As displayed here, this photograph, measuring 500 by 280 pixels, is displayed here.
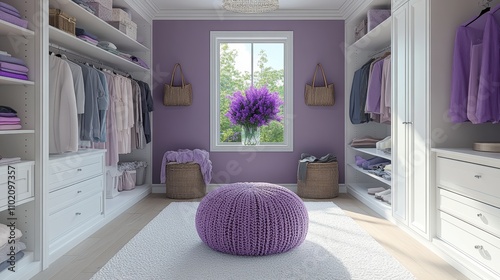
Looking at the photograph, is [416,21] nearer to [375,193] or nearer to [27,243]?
[375,193]

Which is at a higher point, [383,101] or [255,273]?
[383,101]

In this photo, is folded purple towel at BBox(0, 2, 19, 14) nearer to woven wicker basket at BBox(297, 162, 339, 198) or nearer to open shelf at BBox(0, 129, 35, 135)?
open shelf at BBox(0, 129, 35, 135)

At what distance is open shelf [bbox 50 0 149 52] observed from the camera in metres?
3.14

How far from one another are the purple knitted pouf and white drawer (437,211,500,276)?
94cm

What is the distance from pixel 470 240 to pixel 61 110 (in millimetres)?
2884

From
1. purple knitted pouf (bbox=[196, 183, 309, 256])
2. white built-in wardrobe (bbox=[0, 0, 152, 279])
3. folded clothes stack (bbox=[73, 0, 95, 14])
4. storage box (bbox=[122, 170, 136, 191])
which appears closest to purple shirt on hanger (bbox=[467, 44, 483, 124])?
purple knitted pouf (bbox=[196, 183, 309, 256])

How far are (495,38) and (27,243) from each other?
310cm

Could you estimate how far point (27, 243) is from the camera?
2.35 meters

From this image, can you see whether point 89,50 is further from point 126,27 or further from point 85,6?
point 126,27

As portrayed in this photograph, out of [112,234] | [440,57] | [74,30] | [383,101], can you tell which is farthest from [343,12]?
[112,234]

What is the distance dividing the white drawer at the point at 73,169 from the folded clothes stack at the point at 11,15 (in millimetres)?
879

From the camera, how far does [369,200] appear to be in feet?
13.7

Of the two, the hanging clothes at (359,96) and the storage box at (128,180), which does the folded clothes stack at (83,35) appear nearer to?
the storage box at (128,180)

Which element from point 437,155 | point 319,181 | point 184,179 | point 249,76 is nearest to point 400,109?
point 437,155
